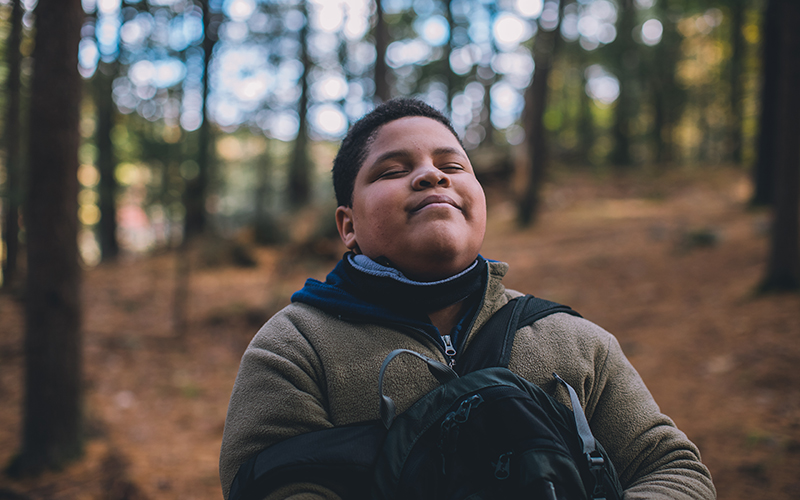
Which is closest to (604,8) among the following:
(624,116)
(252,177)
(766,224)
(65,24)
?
(624,116)

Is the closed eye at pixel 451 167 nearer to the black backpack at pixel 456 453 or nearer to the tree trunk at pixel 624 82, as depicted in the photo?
the black backpack at pixel 456 453

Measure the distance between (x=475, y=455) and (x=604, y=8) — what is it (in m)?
21.8

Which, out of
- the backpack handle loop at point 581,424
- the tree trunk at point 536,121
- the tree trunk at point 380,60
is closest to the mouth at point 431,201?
the backpack handle loop at point 581,424

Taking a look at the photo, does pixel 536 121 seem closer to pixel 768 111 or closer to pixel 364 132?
pixel 768 111

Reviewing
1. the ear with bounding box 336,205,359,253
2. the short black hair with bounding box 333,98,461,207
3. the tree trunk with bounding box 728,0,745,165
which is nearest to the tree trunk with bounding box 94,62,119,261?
the short black hair with bounding box 333,98,461,207

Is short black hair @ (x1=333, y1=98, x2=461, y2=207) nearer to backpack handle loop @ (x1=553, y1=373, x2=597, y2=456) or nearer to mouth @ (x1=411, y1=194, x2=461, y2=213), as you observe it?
mouth @ (x1=411, y1=194, x2=461, y2=213)

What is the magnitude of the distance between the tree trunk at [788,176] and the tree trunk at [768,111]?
3.85 metres

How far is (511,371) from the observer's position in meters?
1.36

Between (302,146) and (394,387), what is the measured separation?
17.5m

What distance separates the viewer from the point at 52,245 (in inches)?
167

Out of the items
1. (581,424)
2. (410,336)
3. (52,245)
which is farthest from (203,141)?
(581,424)

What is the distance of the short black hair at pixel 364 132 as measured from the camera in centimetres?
173

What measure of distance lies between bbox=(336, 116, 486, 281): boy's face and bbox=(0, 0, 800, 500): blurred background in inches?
30.5

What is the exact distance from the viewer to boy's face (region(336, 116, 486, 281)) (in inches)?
58.4
